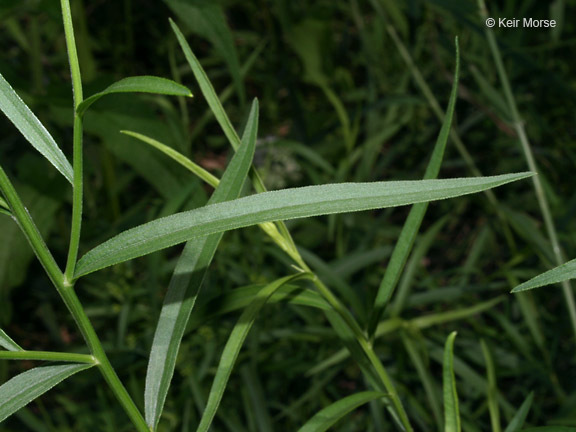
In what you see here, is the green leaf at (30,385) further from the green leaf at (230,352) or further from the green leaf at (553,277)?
the green leaf at (553,277)

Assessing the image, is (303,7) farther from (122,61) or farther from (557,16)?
(557,16)

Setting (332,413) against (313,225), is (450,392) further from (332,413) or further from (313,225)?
(313,225)

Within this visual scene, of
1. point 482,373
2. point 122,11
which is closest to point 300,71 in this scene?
point 122,11

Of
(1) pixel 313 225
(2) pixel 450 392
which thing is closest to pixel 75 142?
(2) pixel 450 392

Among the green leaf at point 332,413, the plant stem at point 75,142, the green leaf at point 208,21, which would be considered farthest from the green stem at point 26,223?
the green leaf at point 208,21

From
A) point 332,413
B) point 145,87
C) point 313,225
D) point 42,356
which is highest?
point 145,87
